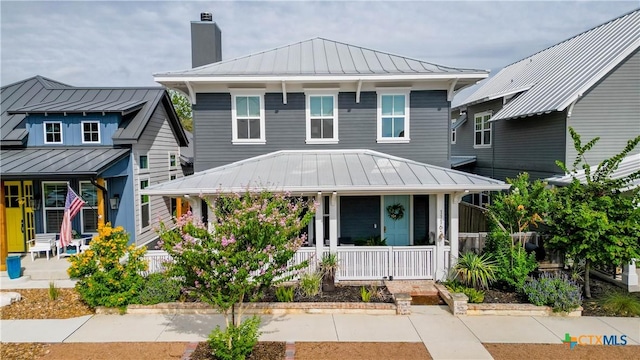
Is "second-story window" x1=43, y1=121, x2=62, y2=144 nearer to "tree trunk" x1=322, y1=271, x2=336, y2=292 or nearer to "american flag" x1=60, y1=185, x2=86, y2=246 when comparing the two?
"american flag" x1=60, y1=185, x2=86, y2=246

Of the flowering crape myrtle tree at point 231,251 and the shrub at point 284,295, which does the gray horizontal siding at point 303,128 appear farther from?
the flowering crape myrtle tree at point 231,251

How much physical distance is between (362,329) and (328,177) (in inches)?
165

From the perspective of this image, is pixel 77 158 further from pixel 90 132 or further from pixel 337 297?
pixel 337 297

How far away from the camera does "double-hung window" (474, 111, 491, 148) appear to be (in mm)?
18672

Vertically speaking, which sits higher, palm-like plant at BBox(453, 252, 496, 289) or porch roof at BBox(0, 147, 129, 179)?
porch roof at BBox(0, 147, 129, 179)

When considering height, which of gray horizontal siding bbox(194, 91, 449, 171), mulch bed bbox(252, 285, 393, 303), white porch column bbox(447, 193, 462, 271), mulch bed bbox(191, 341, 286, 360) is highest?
gray horizontal siding bbox(194, 91, 449, 171)

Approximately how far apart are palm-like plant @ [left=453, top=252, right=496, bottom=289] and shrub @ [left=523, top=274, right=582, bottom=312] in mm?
894

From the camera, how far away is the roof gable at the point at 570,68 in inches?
492

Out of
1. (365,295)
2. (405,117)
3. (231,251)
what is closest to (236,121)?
(405,117)

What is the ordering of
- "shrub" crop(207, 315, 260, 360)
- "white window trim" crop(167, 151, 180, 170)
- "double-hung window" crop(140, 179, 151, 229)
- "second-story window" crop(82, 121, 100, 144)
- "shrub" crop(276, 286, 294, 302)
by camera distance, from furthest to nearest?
"white window trim" crop(167, 151, 180, 170) < "double-hung window" crop(140, 179, 151, 229) < "second-story window" crop(82, 121, 100, 144) < "shrub" crop(276, 286, 294, 302) < "shrub" crop(207, 315, 260, 360)

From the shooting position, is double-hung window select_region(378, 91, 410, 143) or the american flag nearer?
the american flag

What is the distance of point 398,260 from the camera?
10391 millimetres

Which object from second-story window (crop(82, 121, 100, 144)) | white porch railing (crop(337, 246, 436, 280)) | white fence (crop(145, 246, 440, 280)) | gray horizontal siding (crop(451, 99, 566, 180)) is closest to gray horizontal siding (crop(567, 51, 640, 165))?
gray horizontal siding (crop(451, 99, 566, 180))

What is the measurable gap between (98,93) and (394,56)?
11908 millimetres
